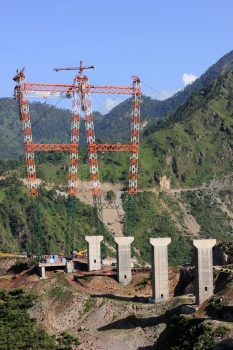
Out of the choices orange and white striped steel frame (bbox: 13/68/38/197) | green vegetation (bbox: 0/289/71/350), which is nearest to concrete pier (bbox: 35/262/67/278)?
orange and white striped steel frame (bbox: 13/68/38/197)

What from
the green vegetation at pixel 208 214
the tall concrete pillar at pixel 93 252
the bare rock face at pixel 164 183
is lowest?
the tall concrete pillar at pixel 93 252

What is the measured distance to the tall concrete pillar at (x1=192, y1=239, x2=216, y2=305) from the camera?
202 ft

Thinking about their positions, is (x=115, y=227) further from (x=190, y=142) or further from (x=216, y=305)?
(x=216, y=305)

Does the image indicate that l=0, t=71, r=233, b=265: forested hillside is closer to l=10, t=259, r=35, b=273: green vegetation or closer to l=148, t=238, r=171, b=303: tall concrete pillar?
l=10, t=259, r=35, b=273: green vegetation

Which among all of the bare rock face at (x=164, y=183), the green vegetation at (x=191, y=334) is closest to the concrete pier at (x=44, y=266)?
the green vegetation at (x=191, y=334)

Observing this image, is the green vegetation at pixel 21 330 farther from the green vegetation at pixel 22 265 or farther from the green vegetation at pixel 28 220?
the green vegetation at pixel 28 220

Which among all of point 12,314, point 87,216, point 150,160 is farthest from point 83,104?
point 150,160

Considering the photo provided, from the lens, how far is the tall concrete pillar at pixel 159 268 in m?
67.0

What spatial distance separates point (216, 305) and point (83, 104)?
4144cm

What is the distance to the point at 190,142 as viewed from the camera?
176375 millimetres

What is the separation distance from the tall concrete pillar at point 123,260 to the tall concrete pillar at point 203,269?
51.0 feet

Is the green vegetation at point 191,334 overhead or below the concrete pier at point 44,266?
below

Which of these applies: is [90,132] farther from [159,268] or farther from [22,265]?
[159,268]

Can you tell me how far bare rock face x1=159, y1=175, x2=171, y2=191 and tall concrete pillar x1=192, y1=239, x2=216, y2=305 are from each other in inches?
4203
